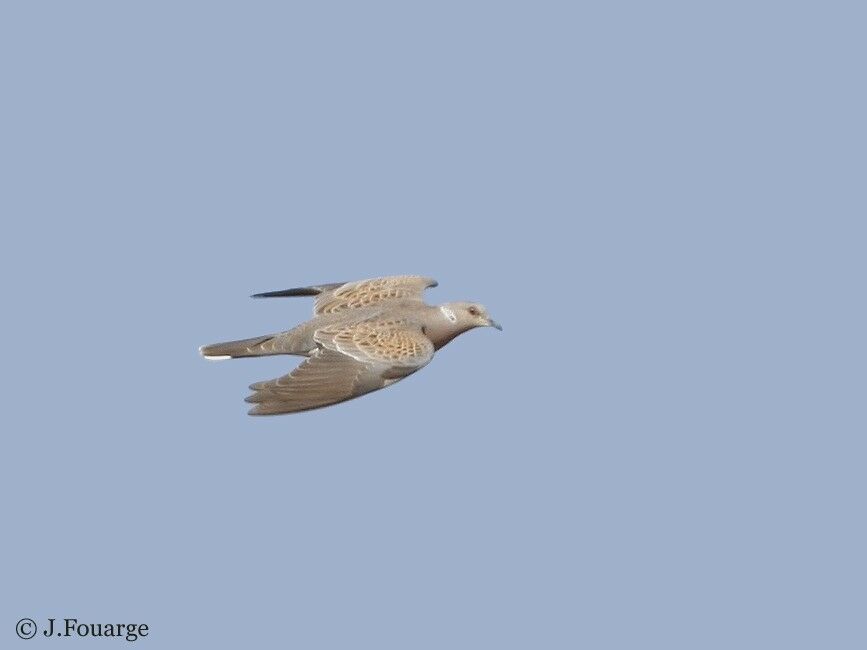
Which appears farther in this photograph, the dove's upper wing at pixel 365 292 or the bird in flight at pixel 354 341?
the dove's upper wing at pixel 365 292

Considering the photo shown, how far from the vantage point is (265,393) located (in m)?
11.8

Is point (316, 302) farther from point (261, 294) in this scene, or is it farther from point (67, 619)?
point (67, 619)

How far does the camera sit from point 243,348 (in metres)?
13.0

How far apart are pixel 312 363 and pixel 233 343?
119 cm

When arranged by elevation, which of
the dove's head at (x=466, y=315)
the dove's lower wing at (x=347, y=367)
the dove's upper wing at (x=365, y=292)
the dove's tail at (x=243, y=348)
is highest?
the dove's upper wing at (x=365, y=292)

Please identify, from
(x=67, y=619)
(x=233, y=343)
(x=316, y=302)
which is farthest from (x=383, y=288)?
(x=67, y=619)

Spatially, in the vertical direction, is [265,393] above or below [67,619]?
above

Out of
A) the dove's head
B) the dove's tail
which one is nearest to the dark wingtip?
the dove's tail

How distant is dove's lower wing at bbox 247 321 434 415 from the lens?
1179cm

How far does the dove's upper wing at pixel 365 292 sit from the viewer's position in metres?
13.6

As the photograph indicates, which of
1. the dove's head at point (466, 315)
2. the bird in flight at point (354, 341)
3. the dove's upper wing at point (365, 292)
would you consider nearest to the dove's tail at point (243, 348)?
the bird in flight at point (354, 341)

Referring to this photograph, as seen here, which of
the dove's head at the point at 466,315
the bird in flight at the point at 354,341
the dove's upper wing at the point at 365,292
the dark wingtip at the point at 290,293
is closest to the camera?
the bird in flight at the point at 354,341

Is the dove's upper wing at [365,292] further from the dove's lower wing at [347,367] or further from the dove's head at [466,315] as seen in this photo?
the dove's lower wing at [347,367]

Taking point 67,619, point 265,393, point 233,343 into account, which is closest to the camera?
point 67,619
